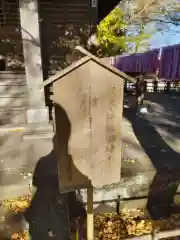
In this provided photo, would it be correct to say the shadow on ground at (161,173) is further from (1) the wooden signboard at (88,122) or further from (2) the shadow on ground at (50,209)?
(1) the wooden signboard at (88,122)

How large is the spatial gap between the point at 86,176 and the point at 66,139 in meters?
0.61

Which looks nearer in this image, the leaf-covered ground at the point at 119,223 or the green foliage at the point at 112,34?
the leaf-covered ground at the point at 119,223

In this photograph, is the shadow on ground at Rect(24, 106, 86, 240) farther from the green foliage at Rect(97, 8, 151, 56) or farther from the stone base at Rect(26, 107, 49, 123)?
the green foliage at Rect(97, 8, 151, 56)

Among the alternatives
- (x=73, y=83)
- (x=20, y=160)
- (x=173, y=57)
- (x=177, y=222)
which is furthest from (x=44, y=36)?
(x=177, y=222)

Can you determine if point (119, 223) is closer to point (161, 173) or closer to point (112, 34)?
point (161, 173)

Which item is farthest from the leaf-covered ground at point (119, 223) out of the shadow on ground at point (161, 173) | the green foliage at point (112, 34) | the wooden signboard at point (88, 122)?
the green foliage at point (112, 34)

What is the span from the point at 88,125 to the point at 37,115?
559 centimetres

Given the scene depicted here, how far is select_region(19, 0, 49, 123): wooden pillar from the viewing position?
22.5 ft

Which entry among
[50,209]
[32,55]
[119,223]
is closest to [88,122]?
[50,209]

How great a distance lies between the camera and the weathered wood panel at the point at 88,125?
8.07 ft

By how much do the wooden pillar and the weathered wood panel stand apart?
4496 millimetres

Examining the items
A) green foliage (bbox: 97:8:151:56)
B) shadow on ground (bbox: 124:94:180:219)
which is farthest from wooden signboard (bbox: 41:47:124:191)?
green foliage (bbox: 97:8:151:56)

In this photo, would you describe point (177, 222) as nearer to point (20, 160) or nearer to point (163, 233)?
point (163, 233)

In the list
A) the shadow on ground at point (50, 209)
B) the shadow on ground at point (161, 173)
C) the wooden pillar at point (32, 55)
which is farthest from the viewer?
the wooden pillar at point (32, 55)
